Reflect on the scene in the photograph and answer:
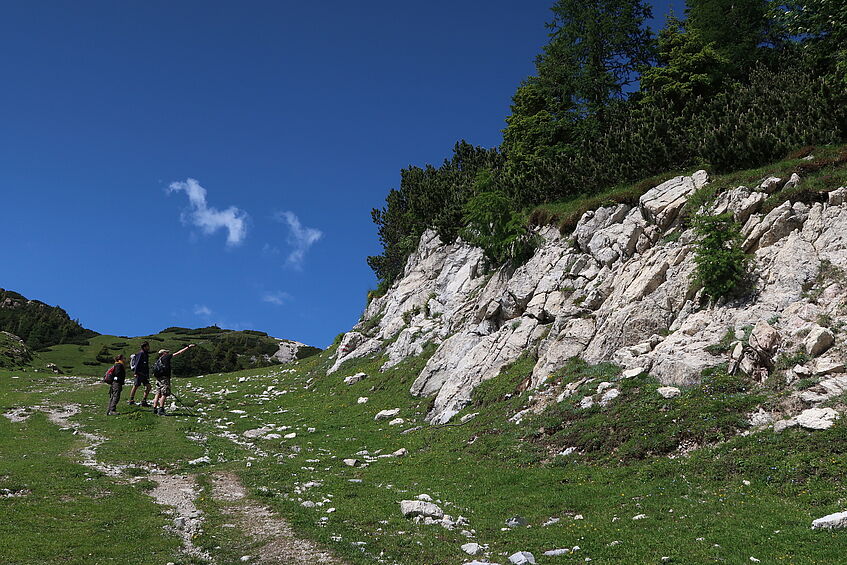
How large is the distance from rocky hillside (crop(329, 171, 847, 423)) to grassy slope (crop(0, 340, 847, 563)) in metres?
2.21

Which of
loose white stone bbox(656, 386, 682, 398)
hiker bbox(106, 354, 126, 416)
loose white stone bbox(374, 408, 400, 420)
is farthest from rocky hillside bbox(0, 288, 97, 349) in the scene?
→ loose white stone bbox(656, 386, 682, 398)

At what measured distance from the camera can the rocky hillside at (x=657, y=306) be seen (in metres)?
19.5

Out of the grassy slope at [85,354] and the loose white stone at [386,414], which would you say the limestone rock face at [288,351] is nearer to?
the grassy slope at [85,354]

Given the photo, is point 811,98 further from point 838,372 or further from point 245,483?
point 245,483

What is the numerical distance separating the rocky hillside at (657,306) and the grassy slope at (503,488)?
2.21m

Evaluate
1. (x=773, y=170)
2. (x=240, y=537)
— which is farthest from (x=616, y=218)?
(x=240, y=537)

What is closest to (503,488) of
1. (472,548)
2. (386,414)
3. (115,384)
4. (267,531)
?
(472,548)

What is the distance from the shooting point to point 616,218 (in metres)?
33.4

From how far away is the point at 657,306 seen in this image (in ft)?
81.4

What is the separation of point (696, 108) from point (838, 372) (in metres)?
30.0

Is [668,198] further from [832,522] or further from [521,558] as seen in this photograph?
[521,558]

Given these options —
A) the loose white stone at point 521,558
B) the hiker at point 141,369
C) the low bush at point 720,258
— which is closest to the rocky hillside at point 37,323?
the hiker at point 141,369

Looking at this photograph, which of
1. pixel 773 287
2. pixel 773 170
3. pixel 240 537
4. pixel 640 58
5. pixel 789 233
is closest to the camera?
pixel 240 537

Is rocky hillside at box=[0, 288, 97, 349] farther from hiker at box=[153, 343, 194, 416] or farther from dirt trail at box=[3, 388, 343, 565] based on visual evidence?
dirt trail at box=[3, 388, 343, 565]
